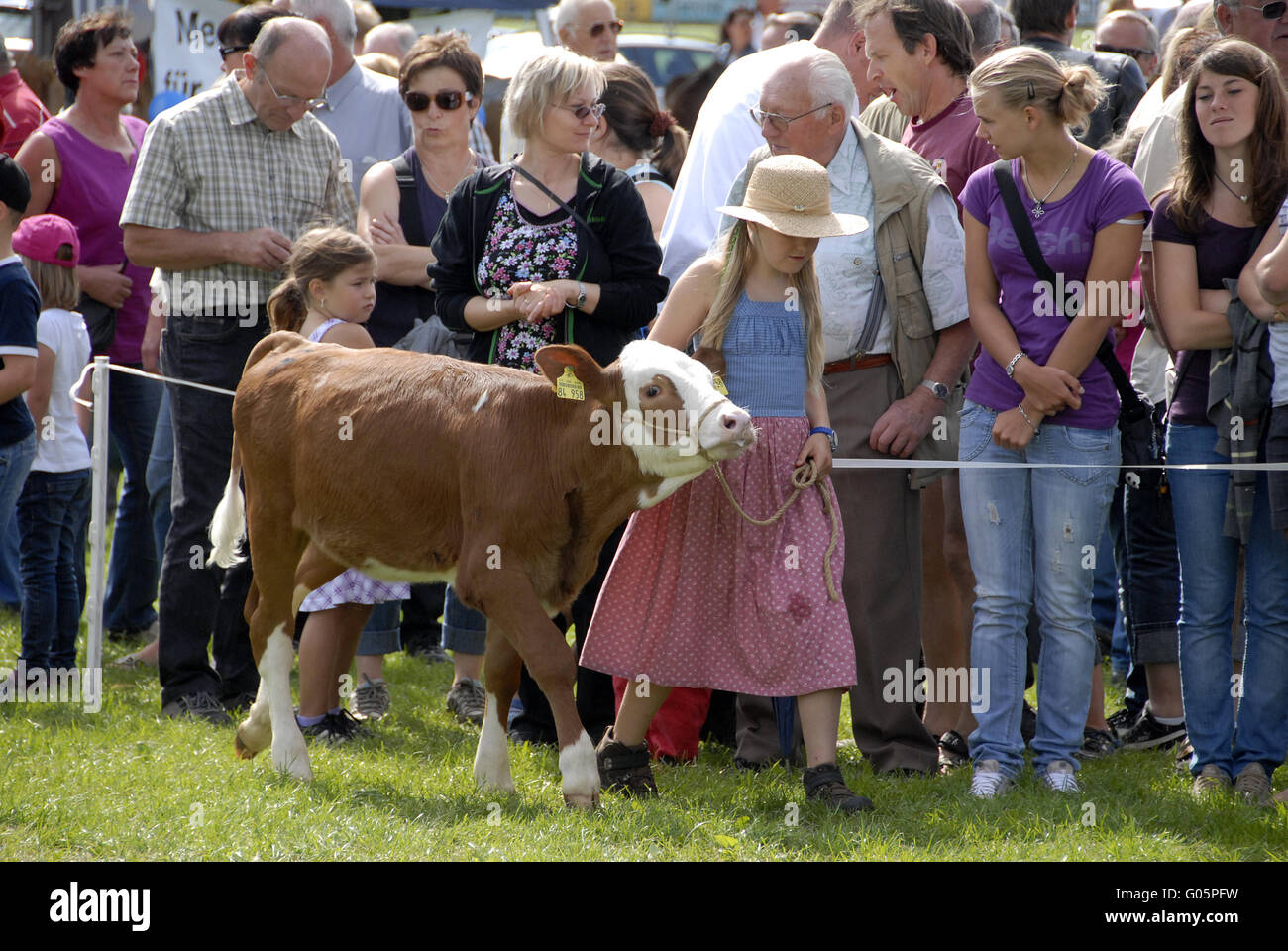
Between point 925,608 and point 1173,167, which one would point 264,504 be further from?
point 1173,167

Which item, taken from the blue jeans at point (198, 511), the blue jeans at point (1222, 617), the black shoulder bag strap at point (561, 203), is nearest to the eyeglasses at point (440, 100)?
the blue jeans at point (198, 511)

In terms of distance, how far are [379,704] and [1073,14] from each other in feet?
15.8

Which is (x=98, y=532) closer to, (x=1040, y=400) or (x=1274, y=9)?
(x=1040, y=400)

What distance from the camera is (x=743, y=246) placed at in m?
4.93

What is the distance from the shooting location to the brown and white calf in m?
4.49

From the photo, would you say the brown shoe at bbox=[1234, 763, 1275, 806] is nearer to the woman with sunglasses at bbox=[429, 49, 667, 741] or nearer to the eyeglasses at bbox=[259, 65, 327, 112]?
the woman with sunglasses at bbox=[429, 49, 667, 741]

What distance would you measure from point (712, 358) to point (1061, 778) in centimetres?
190

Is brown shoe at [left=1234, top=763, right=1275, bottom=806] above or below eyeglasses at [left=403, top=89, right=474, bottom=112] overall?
below

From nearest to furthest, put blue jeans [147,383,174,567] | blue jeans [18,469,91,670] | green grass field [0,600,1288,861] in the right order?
green grass field [0,600,1288,861] → blue jeans [18,469,91,670] → blue jeans [147,383,174,567]

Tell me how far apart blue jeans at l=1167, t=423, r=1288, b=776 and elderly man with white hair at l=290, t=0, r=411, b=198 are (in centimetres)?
433

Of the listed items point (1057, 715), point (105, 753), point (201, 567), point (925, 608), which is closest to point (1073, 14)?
point (925, 608)

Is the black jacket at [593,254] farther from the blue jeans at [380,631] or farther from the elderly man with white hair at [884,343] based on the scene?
the blue jeans at [380,631]

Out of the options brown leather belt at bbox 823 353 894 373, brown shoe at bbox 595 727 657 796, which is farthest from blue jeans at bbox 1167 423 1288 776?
brown shoe at bbox 595 727 657 796

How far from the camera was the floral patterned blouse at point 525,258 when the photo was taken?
17.5 ft
